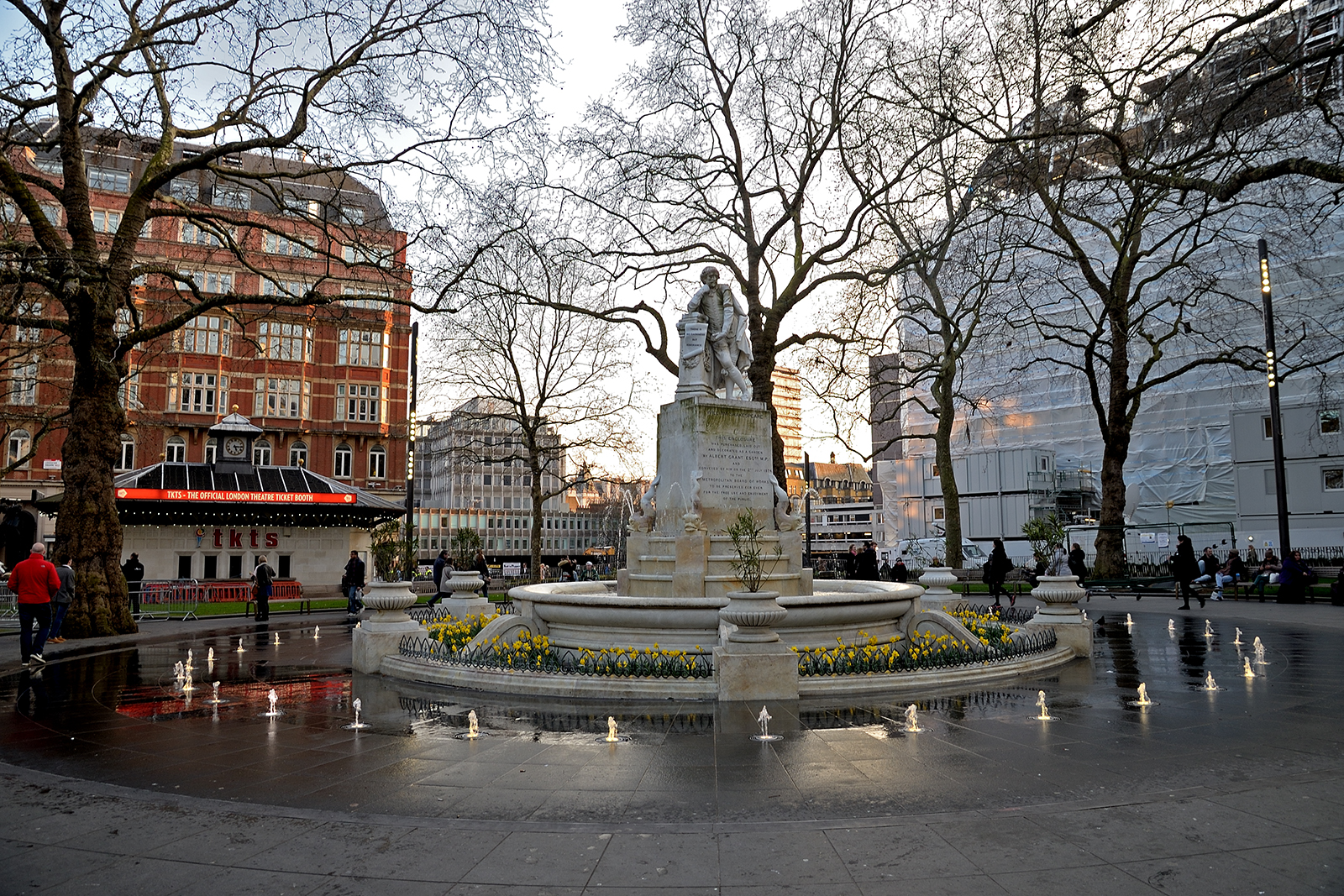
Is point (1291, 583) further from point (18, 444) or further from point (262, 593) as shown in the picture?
point (18, 444)

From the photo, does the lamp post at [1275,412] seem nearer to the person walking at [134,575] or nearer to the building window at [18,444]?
the person walking at [134,575]

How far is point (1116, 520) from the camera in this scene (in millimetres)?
27438

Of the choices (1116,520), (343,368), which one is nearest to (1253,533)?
(1116,520)

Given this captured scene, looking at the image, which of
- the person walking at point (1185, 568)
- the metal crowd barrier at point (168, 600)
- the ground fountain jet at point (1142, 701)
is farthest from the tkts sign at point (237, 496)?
the ground fountain jet at point (1142, 701)

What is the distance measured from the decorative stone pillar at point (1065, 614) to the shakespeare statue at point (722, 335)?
18.8 ft

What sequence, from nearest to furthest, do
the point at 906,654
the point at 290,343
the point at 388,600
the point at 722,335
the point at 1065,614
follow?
the point at 906,654, the point at 388,600, the point at 1065,614, the point at 722,335, the point at 290,343

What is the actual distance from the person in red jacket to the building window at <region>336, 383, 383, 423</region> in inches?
1635

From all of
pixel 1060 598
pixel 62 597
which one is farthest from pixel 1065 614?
pixel 62 597

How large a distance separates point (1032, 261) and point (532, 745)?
44.5 metres

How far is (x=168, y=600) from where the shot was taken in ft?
88.5

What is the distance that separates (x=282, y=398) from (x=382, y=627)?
44853 mm

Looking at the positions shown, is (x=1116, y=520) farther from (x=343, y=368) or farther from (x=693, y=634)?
(x=343, y=368)

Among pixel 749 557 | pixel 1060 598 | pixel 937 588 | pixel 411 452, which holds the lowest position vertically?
pixel 937 588

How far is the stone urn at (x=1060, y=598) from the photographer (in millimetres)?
12875
